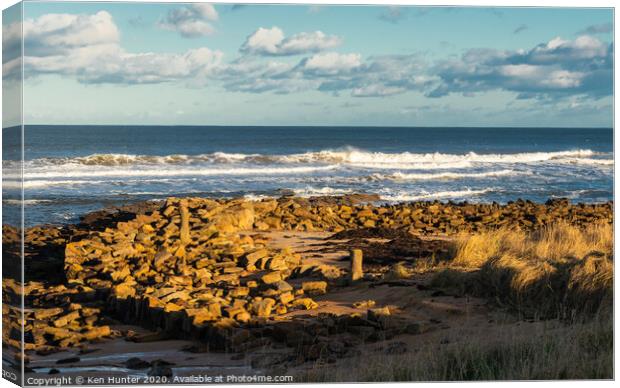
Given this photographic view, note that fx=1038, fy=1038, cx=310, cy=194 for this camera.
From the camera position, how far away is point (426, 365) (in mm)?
7039

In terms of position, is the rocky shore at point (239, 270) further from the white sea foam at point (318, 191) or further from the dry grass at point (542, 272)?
the dry grass at point (542, 272)

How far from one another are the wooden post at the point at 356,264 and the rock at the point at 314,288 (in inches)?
13.0

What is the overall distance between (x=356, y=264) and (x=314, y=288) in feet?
1.67

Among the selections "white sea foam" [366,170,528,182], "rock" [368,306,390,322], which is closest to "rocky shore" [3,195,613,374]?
"rock" [368,306,390,322]

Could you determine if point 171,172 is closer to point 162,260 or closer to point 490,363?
point 162,260

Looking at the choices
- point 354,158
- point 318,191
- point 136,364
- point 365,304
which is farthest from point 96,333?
point 354,158

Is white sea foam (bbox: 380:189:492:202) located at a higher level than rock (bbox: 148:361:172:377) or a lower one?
higher

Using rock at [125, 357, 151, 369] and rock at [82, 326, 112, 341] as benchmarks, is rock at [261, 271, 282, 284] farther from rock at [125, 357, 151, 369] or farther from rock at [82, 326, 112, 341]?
rock at [125, 357, 151, 369]

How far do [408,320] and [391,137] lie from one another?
396 centimetres

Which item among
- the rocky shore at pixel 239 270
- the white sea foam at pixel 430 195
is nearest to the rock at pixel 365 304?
the rocky shore at pixel 239 270

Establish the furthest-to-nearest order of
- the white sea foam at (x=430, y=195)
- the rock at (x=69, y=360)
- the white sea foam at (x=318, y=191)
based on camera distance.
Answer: the white sea foam at (x=318, y=191)
the white sea foam at (x=430, y=195)
the rock at (x=69, y=360)

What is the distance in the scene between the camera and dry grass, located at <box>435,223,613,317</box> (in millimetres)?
7930

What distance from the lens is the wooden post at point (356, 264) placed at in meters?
8.85

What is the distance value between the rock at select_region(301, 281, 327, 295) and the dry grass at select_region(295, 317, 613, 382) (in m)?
1.36
